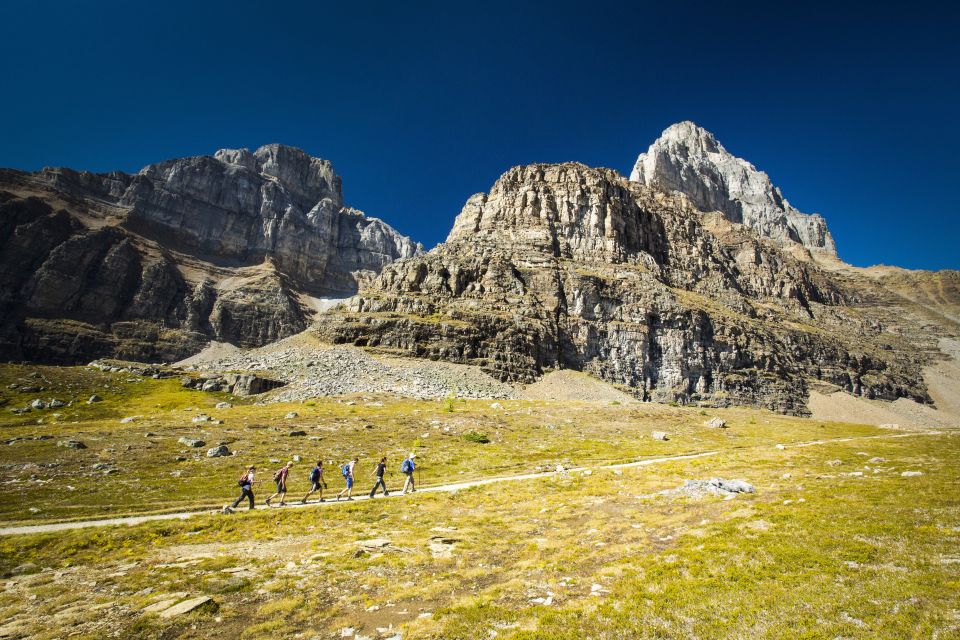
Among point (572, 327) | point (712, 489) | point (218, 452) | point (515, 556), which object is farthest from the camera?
point (572, 327)

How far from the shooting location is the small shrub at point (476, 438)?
177ft

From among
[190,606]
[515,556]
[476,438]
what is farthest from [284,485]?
[476,438]

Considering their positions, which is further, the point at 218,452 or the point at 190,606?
the point at 218,452

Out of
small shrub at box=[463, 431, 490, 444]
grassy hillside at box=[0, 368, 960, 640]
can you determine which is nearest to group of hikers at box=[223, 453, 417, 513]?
grassy hillside at box=[0, 368, 960, 640]

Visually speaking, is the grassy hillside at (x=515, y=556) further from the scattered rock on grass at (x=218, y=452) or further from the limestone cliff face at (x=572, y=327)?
the limestone cliff face at (x=572, y=327)

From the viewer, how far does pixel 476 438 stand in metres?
54.4

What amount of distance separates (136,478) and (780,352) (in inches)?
8910

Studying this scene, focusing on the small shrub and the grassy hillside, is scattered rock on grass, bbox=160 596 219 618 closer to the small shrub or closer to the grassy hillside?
the grassy hillside

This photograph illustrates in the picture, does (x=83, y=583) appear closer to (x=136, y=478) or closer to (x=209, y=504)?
(x=209, y=504)

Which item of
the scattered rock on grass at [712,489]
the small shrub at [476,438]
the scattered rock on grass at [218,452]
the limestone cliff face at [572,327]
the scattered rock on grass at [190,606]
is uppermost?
the limestone cliff face at [572,327]

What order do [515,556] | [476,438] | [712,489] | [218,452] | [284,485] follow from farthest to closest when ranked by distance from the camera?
[476,438]
[218,452]
[284,485]
[712,489]
[515,556]

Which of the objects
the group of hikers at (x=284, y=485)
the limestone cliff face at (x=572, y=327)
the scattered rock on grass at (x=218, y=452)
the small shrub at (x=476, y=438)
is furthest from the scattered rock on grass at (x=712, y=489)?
the limestone cliff face at (x=572, y=327)

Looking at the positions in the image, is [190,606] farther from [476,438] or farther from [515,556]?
[476,438]

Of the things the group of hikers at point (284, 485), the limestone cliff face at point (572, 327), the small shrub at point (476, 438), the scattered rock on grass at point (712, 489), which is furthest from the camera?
the limestone cliff face at point (572, 327)
